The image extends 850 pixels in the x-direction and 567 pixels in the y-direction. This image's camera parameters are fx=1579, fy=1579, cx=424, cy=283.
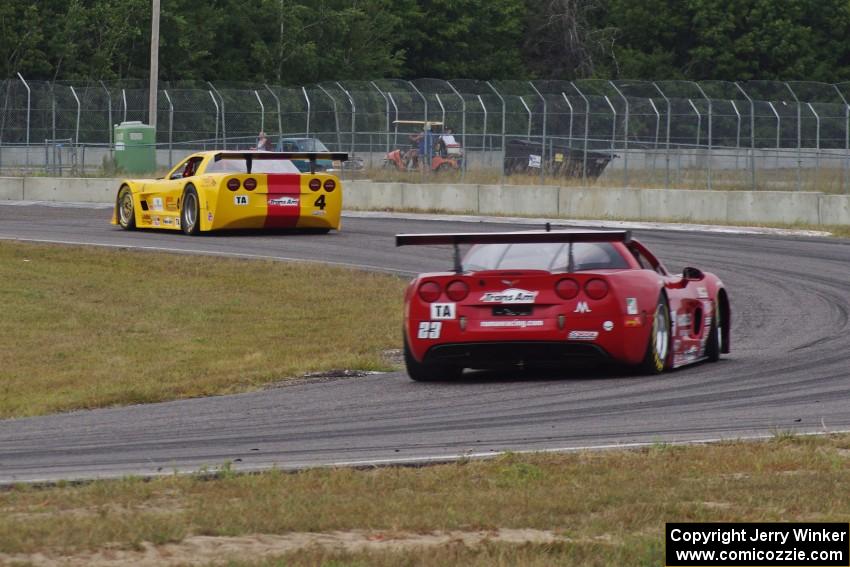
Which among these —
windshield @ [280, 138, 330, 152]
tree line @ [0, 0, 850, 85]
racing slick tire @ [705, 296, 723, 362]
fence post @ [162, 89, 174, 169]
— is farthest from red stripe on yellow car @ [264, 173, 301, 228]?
tree line @ [0, 0, 850, 85]

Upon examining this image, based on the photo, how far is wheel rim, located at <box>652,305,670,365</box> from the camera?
1170 cm

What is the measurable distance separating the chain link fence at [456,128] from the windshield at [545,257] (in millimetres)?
24023

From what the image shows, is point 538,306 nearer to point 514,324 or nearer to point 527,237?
point 514,324

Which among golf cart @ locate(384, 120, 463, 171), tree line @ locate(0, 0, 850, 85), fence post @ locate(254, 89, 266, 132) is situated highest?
tree line @ locate(0, 0, 850, 85)

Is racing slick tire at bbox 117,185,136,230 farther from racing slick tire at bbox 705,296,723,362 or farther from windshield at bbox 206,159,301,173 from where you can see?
racing slick tire at bbox 705,296,723,362

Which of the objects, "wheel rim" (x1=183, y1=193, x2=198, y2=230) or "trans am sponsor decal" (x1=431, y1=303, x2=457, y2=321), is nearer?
"trans am sponsor decal" (x1=431, y1=303, x2=457, y2=321)

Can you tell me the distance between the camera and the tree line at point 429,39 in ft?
206

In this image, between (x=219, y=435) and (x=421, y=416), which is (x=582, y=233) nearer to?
(x=421, y=416)

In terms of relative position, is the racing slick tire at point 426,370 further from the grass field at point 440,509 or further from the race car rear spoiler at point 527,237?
the grass field at point 440,509

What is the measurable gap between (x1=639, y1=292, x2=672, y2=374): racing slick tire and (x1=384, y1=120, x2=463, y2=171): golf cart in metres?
25.3

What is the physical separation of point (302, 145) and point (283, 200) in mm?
16109

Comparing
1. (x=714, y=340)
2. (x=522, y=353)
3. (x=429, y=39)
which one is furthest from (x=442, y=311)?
(x=429, y=39)

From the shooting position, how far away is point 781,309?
56.2 feet

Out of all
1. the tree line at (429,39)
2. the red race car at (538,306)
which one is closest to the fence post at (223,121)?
the tree line at (429,39)
